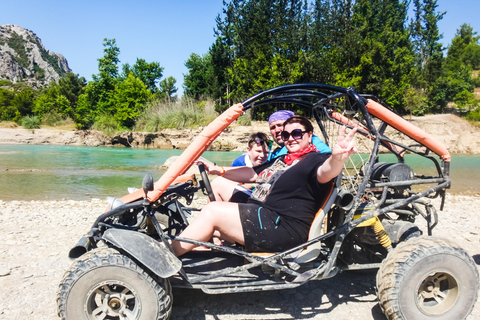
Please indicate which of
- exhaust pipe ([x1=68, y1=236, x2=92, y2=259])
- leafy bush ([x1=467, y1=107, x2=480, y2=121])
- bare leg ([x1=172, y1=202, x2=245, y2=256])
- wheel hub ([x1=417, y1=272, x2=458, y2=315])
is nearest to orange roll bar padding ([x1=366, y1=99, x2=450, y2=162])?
wheel hub ([x1=417, y1=272, x2=458, y2=315])

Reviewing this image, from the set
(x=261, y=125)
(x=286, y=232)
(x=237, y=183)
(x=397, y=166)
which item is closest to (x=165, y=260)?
(x=286, y=232)

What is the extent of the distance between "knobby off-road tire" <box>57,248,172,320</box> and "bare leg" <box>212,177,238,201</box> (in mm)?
1492

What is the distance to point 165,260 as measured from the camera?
8.69 feet

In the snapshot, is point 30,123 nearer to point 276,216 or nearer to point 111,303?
point 111,303

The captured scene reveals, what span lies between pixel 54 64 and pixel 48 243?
746 feet

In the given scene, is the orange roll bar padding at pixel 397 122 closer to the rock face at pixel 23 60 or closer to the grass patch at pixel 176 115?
the grass patch at pixel 176 115

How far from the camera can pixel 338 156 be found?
2.43 m

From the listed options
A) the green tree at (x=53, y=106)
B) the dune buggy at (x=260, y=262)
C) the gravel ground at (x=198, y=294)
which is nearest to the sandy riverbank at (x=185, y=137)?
the green tree at (x=53, y=106)

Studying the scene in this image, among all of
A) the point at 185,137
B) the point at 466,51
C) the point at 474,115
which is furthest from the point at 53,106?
the point at 466,51

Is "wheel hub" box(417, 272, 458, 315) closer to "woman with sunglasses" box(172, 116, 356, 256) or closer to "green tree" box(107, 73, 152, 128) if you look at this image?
"woman with sunglasses" box(172, 116, 356, 256)

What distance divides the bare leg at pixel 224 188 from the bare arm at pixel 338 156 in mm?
1483

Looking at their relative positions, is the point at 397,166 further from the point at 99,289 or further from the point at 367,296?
the point at 99,289

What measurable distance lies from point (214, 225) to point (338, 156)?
1.21 m

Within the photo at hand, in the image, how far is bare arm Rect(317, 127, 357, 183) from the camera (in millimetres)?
2393
